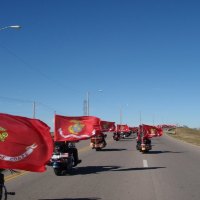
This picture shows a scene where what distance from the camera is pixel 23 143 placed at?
862cm

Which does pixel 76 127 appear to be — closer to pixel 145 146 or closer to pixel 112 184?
pixel 112 184

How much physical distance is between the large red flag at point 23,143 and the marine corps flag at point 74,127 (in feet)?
26.1

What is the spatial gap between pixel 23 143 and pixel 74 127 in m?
9.06

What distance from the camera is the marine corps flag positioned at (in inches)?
674

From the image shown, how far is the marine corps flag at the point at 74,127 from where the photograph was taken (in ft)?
56.2

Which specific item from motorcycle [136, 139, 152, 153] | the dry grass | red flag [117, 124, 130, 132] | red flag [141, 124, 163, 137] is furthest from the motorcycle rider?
red flag [117, 124, 130, 132]

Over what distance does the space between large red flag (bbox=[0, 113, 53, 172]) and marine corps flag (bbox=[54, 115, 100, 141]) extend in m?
7.95

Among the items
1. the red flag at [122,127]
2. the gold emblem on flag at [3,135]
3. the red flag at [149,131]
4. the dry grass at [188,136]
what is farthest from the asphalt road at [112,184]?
the red flag at [122,127]

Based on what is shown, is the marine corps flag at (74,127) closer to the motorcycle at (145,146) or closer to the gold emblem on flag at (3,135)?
the gold emblem on flag at (3,135)

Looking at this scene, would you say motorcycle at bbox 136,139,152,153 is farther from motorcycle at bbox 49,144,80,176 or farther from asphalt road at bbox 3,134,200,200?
motorcycle at bbox 49,144,80,176

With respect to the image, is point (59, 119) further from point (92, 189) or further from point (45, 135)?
point (45, 135)

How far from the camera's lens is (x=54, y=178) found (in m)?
15.3

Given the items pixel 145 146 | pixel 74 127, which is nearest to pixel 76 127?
pixel 74 127

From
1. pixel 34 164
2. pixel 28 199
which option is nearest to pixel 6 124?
pixel 34 164
